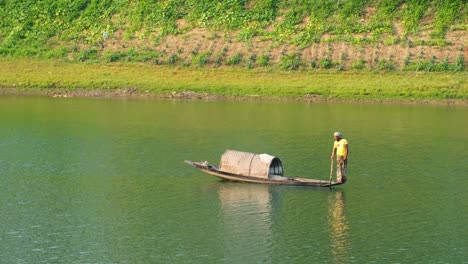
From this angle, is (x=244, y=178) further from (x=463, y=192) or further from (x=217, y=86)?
(x=217, y=86)

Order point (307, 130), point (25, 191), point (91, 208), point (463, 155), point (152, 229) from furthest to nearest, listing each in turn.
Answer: point (307, 130) < point (463, 155) < point (25, 191) < point (91, 208) < point (152, 229)

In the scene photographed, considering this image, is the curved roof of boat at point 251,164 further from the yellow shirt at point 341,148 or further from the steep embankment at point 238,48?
the steep embankment at point 238,48

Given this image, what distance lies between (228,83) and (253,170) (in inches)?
1336

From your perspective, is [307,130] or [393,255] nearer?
[393,255]

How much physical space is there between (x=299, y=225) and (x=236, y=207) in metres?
3.56

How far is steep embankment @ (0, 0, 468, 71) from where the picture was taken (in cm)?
7925

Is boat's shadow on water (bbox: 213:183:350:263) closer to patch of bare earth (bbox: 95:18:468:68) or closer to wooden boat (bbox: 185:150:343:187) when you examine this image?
wooden boat (bbox: 185:150:343:187)

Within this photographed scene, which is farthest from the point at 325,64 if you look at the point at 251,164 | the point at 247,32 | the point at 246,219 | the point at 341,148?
the point at 246,219

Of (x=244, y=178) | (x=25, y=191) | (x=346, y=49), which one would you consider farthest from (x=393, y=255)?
(x=346, y=49)

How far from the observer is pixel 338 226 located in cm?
3522

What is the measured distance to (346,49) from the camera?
80.2 m

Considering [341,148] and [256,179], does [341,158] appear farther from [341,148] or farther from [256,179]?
[256,179]

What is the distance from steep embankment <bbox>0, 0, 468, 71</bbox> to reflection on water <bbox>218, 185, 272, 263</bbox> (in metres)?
38.3

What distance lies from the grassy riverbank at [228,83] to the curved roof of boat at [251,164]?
30.5 m
